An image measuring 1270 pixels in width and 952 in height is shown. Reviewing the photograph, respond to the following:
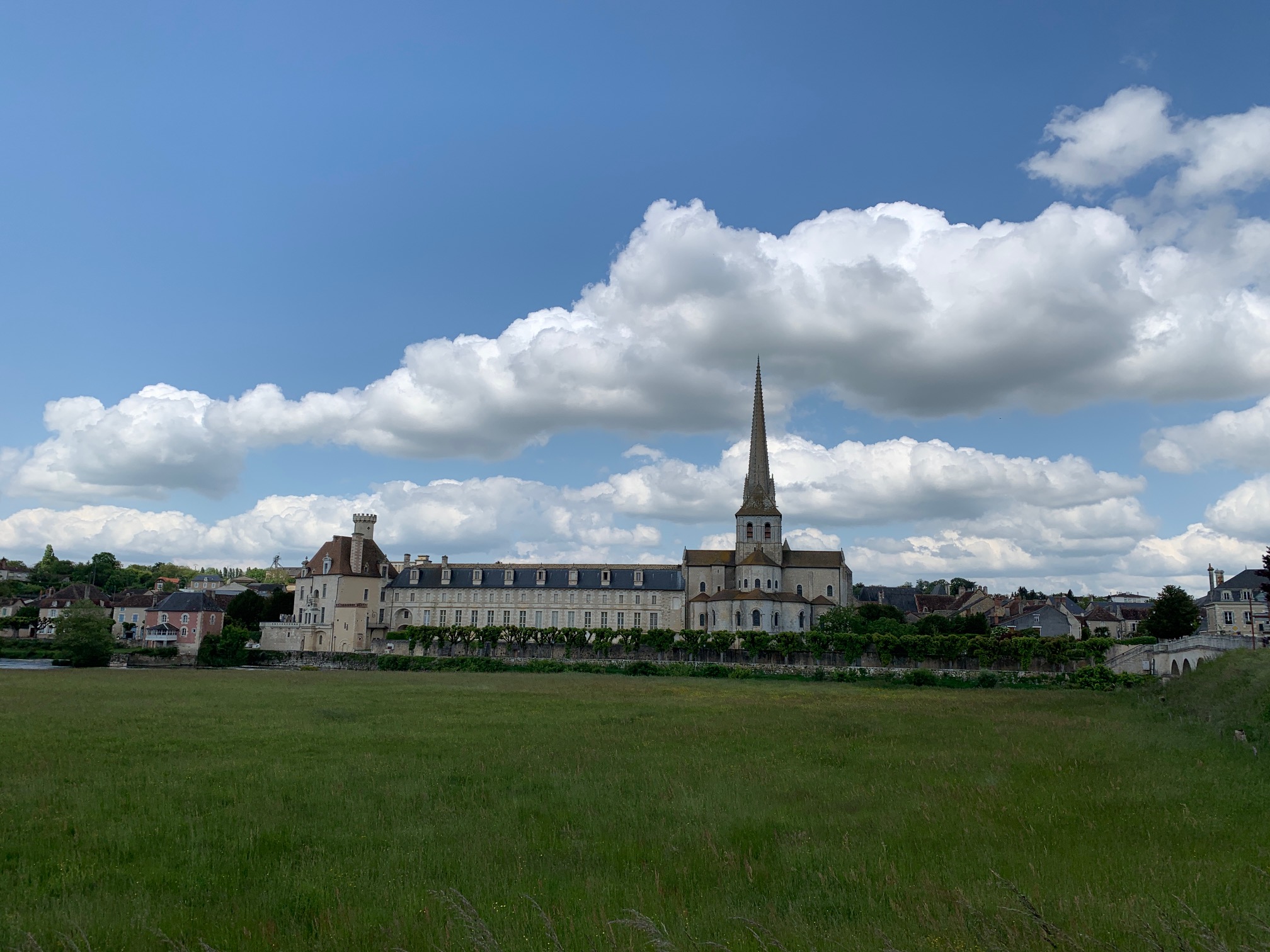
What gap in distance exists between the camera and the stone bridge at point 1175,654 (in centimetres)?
4416

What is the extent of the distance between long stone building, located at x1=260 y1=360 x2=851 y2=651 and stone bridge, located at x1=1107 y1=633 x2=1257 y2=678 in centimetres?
3520

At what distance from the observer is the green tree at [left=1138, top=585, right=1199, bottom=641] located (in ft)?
254

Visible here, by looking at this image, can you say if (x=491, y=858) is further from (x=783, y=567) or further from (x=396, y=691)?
(x=783, y=567)

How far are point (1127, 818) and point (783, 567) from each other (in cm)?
8463

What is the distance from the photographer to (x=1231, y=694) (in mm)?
29672

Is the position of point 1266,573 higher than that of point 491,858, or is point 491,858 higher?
point 1266,573

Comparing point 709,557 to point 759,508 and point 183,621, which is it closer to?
point 759,508

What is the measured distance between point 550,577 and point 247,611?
3435 centimetres

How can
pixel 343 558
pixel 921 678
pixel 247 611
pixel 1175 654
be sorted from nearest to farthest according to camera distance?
pixel 1175 654 → pixel 921 678 → pixel 343 558 → pixel 247 611

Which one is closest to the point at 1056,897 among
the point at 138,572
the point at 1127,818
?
the point at 1127,818

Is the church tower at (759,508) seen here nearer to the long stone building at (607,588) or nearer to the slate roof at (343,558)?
the long stone building at (607,588)

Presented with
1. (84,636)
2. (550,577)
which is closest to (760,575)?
(550,577)

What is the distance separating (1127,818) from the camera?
13055mm

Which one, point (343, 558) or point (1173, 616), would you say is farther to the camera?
point (343, 558)
